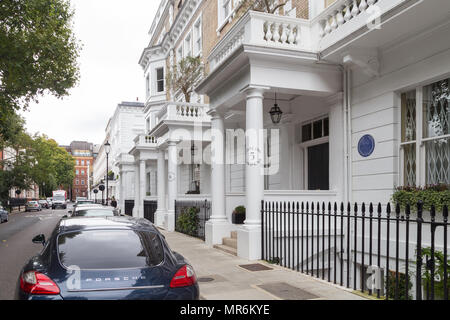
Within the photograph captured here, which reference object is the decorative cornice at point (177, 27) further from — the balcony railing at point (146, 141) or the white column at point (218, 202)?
the white column at point (218, 202)

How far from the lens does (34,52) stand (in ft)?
49.8

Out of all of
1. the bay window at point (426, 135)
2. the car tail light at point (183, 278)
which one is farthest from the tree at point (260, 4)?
the car tail light at point (183, 278)

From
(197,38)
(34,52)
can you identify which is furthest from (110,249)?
(197,38)

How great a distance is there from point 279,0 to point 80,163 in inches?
6107

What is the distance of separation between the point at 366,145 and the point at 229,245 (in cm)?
476

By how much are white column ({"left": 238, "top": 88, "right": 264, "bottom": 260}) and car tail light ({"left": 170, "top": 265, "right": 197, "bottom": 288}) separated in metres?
5.00

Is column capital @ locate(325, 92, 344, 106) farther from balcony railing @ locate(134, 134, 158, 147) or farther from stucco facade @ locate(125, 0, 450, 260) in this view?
balcony railing @ locate(134, 134, 158, 147)

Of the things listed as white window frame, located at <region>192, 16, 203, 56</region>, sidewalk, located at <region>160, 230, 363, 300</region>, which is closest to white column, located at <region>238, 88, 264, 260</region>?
sidewalk, located at <region>160, 230, 363, 300</region>

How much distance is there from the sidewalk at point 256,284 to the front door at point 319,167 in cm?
370

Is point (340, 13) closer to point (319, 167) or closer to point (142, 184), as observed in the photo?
point (319, 167)

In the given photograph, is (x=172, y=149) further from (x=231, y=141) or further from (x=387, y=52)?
(x=387, y=52)

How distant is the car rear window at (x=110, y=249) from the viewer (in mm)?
4227

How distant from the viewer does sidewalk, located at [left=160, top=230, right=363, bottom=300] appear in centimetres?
618

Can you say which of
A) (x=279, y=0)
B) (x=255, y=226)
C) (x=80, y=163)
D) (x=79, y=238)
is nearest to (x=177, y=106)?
(x=279, y=0)
